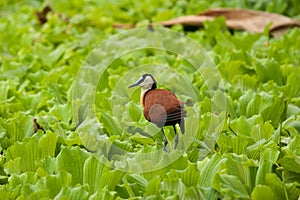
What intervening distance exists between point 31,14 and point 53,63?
1627mm

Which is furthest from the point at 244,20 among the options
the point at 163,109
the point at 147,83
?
the point at 163,109

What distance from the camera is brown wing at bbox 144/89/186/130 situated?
250 centimetres

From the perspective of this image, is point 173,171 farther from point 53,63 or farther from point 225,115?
point 53,63

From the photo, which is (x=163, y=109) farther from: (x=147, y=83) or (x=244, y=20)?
(x=244, y=20)

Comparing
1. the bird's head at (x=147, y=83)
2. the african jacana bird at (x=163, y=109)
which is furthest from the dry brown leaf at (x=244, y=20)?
the african jacana bird at (x=163, y=109)

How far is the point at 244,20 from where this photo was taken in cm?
520

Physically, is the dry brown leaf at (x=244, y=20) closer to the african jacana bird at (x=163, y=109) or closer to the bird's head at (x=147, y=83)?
the bird's head at (x=147, y=83)

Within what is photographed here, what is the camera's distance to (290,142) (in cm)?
260

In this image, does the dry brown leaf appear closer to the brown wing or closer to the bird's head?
the bird's head

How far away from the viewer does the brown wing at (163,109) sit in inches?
98.3

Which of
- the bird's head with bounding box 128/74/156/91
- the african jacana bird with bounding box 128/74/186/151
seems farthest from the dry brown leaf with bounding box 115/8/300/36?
the african jacana bird with bounding box 128/74/186/151

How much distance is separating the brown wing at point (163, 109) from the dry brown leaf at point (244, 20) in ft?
8.44

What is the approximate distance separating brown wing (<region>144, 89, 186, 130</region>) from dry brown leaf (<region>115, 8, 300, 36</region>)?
2571mm

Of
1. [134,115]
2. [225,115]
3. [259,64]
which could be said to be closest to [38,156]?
[134,115]
